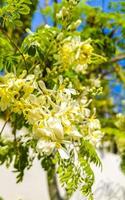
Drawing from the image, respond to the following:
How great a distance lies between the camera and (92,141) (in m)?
2.00

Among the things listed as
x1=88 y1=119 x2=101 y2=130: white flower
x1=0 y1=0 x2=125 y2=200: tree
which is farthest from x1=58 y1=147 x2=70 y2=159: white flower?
x1=88 y1=119 x2=101 y2=130: white flower

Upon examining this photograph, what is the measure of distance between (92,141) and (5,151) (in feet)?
2.07

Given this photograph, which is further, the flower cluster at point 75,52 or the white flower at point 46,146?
the flower cluster at point 75,52

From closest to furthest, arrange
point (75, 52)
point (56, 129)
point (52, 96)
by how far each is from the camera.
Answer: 1. point (56, 129)
2. point (52, 96)
3. point (75, 52)

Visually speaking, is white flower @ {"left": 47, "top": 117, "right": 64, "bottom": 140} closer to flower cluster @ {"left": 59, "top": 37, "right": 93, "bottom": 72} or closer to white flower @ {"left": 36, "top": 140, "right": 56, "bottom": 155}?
white flower @ {"left": 36, "top": 140, "right": 56, "bottom": 155}

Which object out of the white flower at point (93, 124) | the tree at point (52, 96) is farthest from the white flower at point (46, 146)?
the white flower at point (93, 124)

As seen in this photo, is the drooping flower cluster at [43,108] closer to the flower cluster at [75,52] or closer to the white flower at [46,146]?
Answer: the white flower at [46,146]

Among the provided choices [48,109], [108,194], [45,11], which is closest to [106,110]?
[108,194]

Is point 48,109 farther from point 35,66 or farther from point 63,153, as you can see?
point 35,66

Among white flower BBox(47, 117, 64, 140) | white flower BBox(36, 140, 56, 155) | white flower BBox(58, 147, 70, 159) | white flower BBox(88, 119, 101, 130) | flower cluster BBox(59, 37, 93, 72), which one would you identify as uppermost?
flower cluster BBox(59, 37, 93, 72)

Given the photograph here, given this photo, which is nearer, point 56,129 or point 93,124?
point 56,129

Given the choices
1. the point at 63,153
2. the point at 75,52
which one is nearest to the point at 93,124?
the point at 75,52

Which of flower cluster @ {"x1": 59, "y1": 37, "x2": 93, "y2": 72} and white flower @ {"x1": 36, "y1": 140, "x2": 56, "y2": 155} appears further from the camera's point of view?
flower cluster @ {"x1": 59, "y1": 37, "x2": 93, "y2": 72}

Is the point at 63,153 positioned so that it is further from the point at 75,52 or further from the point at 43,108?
the point at 75,52
